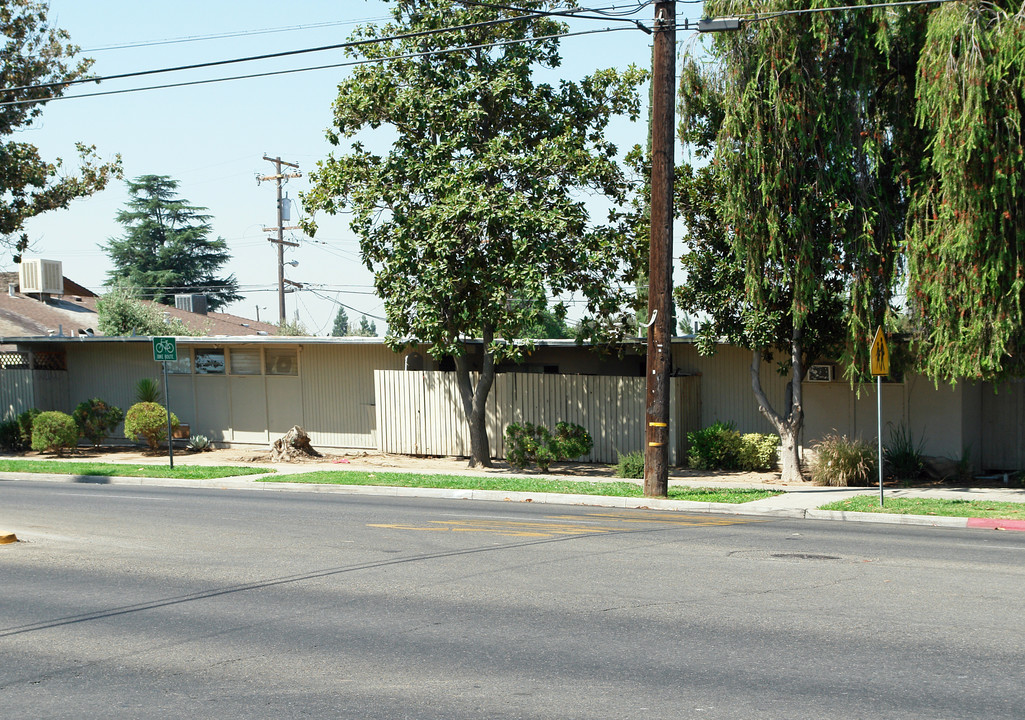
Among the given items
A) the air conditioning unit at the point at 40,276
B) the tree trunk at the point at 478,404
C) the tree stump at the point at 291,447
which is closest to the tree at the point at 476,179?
the tree trunk at the point at 478,404

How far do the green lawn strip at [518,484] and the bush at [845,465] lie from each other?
189 centimetres

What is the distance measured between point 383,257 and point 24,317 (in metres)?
21.6

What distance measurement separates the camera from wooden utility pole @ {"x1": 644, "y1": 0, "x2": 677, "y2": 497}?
16.0 meters

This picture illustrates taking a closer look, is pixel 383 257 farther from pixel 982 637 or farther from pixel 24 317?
pixel 24 317

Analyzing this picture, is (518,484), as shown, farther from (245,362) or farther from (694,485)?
(245,362)

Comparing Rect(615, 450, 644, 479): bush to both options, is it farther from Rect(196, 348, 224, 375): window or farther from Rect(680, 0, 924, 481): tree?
Rect(196, 348, 224, 375): window

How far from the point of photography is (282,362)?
26.9 m

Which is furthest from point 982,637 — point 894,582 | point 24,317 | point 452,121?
point 24,317

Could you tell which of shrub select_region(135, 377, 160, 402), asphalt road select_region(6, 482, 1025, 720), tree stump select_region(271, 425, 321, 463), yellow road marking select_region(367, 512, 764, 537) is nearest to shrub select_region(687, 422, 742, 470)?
yellow road marking select_region(367, 512, 764, 537)

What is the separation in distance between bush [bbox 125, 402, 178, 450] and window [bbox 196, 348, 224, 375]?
1.79 meters

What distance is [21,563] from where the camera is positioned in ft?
36.2

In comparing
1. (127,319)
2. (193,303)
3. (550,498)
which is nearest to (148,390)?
(127,319)

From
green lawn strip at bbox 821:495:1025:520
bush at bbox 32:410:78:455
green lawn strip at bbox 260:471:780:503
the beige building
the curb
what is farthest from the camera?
bush at bbox 32:410:78:455

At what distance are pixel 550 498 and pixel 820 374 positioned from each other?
690 centimetres
